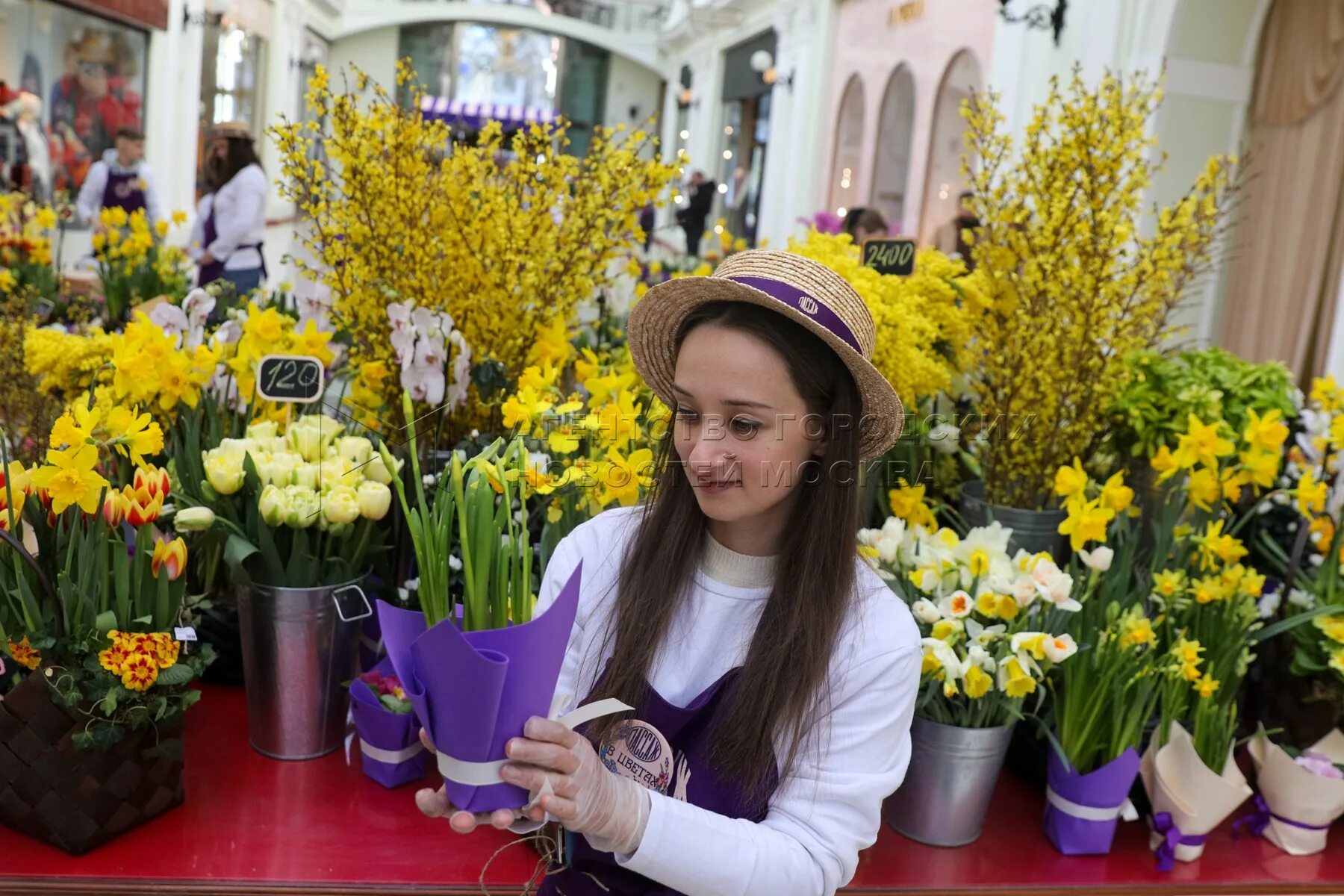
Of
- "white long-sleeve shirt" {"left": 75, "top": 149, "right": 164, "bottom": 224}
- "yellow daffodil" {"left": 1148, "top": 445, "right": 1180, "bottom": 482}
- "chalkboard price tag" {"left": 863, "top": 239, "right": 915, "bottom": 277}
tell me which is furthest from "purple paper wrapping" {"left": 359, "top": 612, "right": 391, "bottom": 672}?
"white long-sleeve shirt" {"left": 75, "top": 149, "right": 164, "bottom": 224}

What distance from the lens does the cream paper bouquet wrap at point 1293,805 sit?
1.71 metres

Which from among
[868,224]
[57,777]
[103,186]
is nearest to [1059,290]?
[57,777]

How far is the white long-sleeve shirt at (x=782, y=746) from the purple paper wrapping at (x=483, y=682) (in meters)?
0.19

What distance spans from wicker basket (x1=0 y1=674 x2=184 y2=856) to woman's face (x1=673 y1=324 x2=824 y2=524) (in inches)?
32.6

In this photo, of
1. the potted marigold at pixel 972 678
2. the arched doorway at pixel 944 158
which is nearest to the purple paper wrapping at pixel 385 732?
the potted marigold at pixel 972 678

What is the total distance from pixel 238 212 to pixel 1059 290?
158 inches

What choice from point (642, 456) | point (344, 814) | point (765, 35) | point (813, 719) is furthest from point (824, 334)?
point (765, 35)

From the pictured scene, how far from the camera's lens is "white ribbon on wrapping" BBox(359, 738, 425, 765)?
1582mm

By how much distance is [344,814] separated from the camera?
5.01 ft

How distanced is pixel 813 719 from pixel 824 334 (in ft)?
1.32

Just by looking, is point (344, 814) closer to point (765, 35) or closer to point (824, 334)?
point (824, 334)

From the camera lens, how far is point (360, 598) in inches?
65.2

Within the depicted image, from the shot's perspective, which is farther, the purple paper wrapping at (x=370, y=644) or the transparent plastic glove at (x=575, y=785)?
the purple paper wrapping at (x=370, y=644)

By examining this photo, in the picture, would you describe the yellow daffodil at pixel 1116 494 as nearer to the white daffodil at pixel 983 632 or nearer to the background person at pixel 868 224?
the white daffodil at pixel 983 632
